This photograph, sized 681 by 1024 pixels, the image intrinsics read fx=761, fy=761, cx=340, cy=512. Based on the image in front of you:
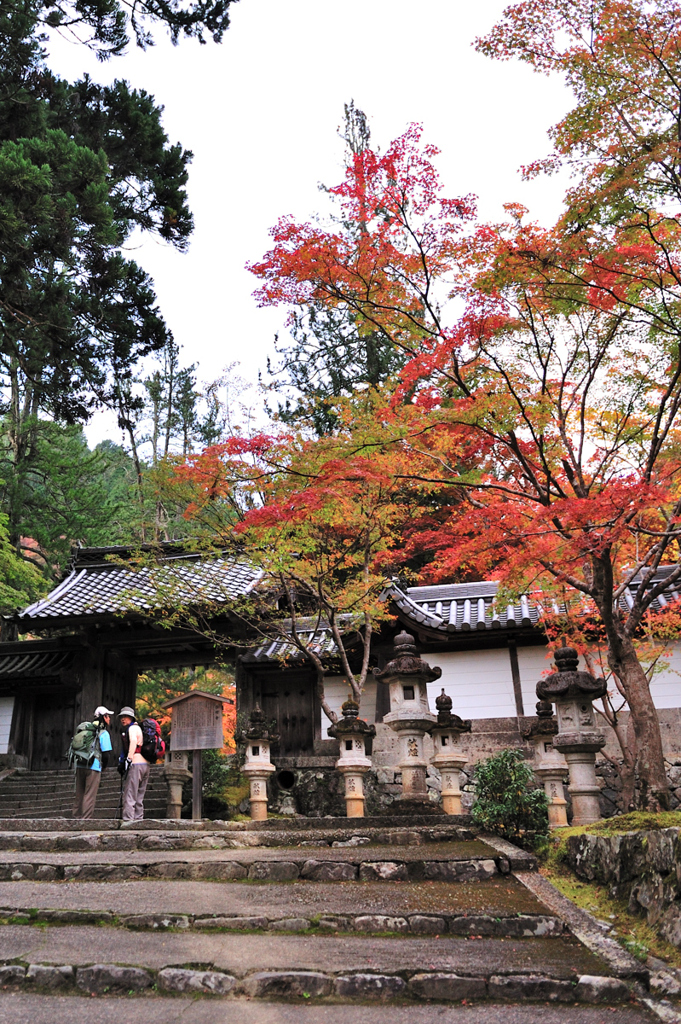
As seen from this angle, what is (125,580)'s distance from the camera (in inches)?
883

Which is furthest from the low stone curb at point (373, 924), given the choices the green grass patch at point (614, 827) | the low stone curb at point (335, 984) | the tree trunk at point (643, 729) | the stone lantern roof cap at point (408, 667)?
the stone lantern roof cap at point (408, 667)

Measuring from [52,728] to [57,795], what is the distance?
365 centimetres

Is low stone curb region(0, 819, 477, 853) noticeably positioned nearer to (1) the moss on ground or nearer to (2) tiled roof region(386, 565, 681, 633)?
(1) the moss on ground

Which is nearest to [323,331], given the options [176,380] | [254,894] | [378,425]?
[176,380]

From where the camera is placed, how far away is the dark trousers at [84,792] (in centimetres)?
1294

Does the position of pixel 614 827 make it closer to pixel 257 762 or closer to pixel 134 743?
pixel 257 762

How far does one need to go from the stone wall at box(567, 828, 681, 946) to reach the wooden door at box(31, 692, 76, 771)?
1711 cm

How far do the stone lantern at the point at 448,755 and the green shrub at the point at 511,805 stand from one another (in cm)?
196

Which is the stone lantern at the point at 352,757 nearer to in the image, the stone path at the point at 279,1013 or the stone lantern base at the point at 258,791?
the stone lantern base at the point at 258,791

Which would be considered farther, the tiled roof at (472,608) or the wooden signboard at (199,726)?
the tiled roof at (472,608)

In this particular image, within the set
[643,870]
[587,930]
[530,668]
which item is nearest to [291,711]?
[530,668]

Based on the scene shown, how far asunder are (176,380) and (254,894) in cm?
3085

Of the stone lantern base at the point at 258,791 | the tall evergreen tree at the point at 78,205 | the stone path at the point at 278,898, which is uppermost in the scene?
the tall evergreen tree at the point at 78,205

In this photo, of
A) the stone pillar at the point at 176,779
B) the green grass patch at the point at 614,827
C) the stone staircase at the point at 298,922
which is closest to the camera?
the stone staircase at the point at 298,922
